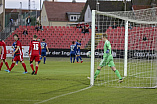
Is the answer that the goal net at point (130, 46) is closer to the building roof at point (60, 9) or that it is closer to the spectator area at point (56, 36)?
the spectator area at point (56, 36)

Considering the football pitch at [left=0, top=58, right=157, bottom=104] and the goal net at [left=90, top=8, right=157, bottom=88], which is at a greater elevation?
the goal net at [left=90, top=8, right=157, bottom=88]

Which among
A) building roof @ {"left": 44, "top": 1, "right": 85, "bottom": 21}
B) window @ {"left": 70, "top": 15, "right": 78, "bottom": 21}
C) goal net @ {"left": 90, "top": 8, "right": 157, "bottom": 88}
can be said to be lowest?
goal net @ {"left": 90, "top": 8, "right": 157, "bottom": 88}

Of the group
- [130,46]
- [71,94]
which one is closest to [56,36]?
[130,46]

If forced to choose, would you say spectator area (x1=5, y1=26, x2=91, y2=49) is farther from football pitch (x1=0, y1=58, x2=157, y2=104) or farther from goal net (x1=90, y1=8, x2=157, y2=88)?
football pitch (x1=0, y1=58, x2=157, y2=104)

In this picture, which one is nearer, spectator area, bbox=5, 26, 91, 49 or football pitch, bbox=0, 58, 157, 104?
football pitch, bbox=0, 58, 157, 104

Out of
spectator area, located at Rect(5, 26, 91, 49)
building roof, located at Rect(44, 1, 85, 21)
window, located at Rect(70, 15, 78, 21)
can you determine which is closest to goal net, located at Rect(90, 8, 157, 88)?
spectator area, located at Rect(5, 26, 91, 49)

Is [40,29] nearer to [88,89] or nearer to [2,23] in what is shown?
[2,23]

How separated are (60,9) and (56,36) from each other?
4480cm

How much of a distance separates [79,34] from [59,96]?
99.0 feet

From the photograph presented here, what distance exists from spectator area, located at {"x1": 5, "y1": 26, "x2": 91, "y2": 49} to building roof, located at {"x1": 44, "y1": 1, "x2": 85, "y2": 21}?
3998 centimetres

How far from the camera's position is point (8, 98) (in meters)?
9.23

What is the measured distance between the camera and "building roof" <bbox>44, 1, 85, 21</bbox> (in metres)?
81.0

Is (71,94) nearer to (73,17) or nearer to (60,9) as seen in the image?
(73,17)

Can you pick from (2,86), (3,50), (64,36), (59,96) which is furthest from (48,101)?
(64,36)
